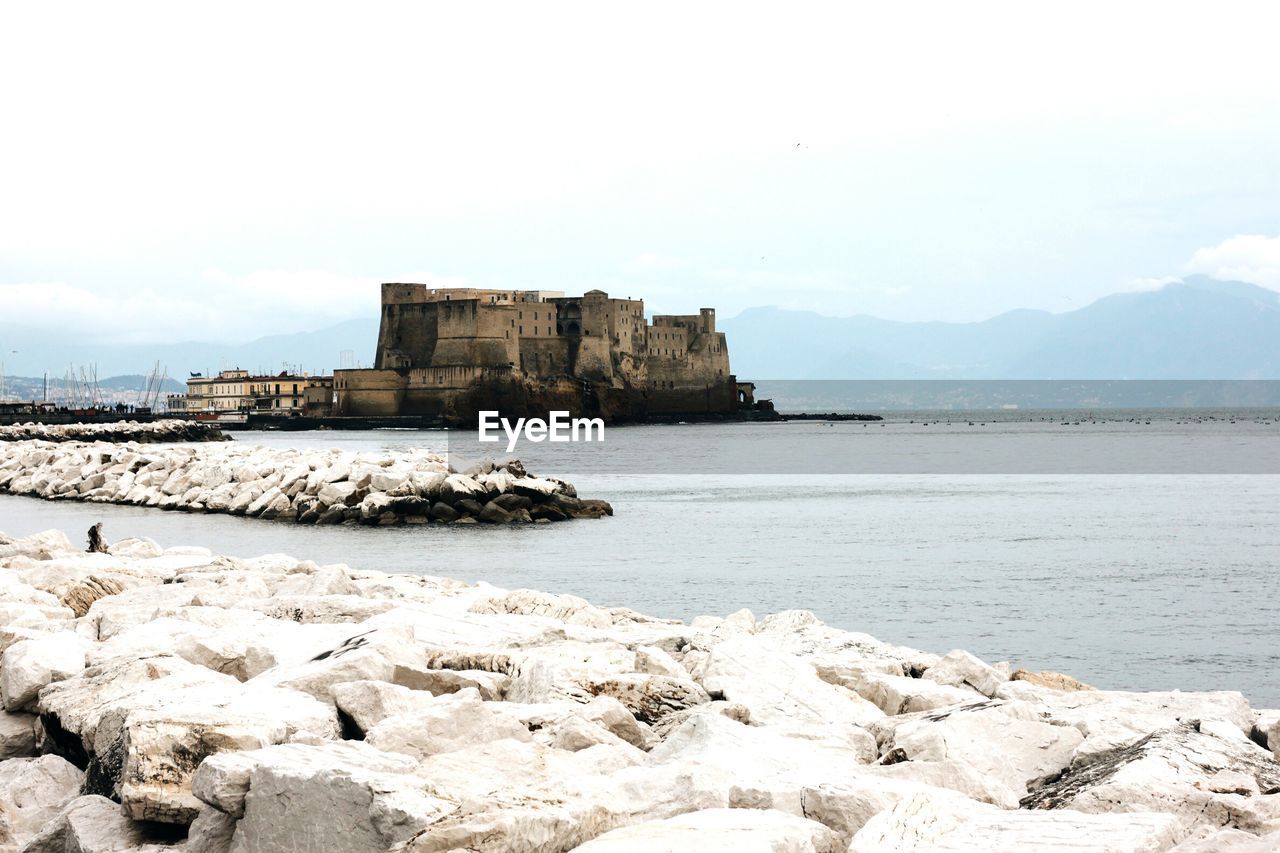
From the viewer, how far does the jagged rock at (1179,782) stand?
269cm

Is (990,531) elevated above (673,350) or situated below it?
below

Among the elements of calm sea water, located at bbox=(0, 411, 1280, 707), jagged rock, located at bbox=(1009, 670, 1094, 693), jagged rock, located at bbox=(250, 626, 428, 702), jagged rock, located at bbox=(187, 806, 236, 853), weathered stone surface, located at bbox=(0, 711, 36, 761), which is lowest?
calm sea water, located at bbox=(0, 411, 1280, 707)

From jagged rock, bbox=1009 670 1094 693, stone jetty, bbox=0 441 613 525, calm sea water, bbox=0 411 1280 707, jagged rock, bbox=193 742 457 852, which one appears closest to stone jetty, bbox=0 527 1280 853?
jagged rock, bbox=193 742 457 852

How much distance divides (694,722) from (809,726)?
1.53ft

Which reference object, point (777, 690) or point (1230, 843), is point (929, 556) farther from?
point (1230, 843)

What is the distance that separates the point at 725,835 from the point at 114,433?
131 feet

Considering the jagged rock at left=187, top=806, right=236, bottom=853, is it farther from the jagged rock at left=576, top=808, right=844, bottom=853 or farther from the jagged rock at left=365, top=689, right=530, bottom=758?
the jagged rock at left=576, top=808, right=844, bottom=853

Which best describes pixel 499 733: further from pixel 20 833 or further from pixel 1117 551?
pixel 1117 551

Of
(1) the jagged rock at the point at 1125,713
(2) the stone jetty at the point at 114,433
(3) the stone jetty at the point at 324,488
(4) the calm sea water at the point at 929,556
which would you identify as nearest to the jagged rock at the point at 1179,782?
(1) the jagged rock at the point at 1125,713

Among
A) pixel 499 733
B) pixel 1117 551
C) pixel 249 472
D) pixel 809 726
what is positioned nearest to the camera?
pixel 499 733

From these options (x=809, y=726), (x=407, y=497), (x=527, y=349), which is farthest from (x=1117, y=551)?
(x=527, y=349)

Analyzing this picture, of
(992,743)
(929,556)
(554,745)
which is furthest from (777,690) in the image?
(929,556)

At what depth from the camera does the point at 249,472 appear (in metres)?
18.6

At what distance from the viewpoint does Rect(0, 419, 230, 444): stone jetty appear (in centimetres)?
3672
